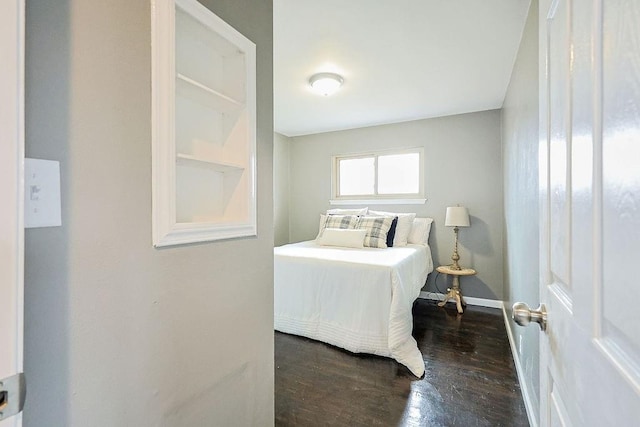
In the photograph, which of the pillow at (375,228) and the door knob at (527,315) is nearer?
the door knob at (527,315)

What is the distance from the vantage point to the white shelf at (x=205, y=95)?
0.98 meters

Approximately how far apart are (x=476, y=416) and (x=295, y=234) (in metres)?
3.56

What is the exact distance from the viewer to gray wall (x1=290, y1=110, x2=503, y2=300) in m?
3.54

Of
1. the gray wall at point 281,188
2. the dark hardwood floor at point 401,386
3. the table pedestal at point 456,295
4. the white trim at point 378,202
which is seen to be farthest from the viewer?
the gray wall at point 281,188

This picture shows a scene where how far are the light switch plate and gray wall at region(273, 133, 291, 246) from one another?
389cm

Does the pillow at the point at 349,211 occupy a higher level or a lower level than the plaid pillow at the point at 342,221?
higher

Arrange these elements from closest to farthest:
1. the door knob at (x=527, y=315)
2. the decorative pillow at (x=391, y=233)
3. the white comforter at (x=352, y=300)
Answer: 1. the door knob at (x=527, y=315)
2. the white comforter at (x=352, y=300)
3. the decorative pillow at (x=391, y=233)

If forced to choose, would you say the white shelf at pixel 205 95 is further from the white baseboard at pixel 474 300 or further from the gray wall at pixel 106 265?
the white baseboard at pixel 474 300

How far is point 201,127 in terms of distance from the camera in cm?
117

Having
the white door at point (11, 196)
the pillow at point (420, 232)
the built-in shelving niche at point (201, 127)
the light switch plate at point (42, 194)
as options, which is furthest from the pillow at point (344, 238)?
the white door at point (11, 196)

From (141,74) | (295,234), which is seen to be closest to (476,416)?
(141,74)

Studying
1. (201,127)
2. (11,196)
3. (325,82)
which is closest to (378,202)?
(325,82)

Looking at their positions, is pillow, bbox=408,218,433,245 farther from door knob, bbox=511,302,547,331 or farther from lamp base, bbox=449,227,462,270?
door knob, bbox=511,302,547,331

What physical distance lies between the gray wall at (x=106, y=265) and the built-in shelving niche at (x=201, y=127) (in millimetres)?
39
